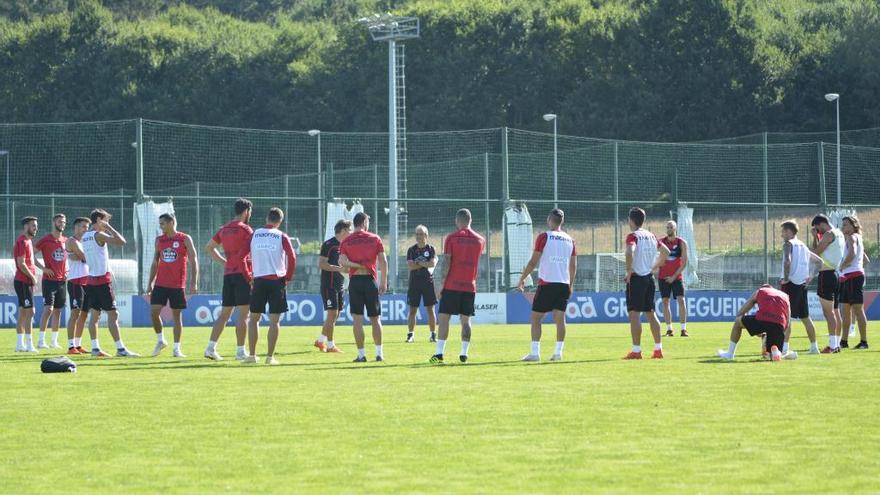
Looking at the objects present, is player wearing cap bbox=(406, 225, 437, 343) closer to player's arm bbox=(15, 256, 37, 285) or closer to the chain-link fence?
player's arm bbox=(15, 256, 37, 285)

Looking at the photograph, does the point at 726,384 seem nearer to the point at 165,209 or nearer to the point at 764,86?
the point at 165,209

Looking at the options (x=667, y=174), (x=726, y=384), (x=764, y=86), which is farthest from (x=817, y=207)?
(x=764, y=86)

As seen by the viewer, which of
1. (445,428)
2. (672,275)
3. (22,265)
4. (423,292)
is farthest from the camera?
→ (672,275)

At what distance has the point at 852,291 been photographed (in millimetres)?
20125

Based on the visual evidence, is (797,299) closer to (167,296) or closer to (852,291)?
(852,291)

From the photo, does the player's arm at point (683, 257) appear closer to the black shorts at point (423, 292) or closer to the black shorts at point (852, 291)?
the black shorts at point (852, 291)

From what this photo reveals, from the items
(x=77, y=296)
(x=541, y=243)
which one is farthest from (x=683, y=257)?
(x=77, y=296)

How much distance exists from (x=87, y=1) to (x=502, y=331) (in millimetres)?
62197

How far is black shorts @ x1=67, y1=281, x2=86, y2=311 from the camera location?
64.2ft

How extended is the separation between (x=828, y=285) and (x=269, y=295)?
7924 millimetres

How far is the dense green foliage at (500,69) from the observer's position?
6912 cm

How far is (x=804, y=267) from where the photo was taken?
18.7 meters

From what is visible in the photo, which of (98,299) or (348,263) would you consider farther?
(98,299)

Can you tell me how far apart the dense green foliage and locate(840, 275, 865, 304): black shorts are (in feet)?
157
